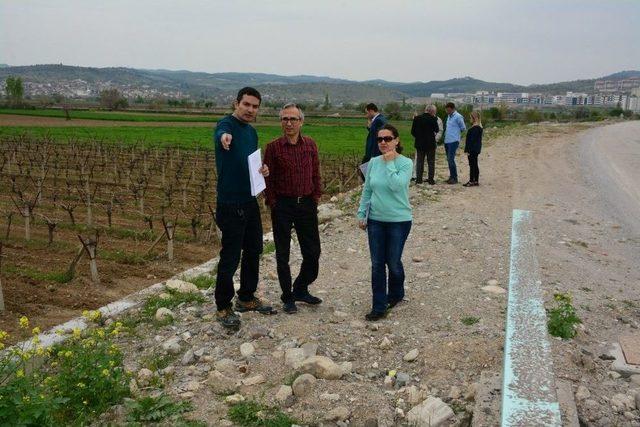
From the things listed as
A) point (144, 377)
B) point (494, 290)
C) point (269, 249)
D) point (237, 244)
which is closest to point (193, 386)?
point (144, 377)

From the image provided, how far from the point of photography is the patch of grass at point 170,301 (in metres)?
5.50

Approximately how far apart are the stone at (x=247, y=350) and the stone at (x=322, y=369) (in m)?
0.59

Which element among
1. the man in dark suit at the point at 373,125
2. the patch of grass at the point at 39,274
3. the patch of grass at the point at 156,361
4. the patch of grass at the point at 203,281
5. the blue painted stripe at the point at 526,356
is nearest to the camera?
the blue painted stripe at the point at 526,356

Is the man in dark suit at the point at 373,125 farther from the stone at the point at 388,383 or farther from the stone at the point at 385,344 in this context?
the stone at the point at 388,383

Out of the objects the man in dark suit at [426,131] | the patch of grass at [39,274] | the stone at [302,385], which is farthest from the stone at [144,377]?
the man in dark suit at [426,131]

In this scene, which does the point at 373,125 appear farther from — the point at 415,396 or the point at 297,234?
the point at 415,396

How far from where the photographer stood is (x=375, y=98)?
15775 cm

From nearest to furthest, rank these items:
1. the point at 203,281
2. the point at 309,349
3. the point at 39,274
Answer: the point at 309,349 → the point at 203,281 → the point at 39,274

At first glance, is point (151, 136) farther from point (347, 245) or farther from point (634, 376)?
point (634, 376)

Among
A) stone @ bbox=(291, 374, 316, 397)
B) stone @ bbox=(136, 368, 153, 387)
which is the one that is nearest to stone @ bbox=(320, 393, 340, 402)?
stone @ bbox=(291, 374, 316, 397)

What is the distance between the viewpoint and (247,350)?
168 inches

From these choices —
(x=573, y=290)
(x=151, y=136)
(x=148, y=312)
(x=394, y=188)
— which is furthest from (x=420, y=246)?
(x=151, y=136)

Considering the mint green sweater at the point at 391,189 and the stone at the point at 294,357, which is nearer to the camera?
the stone at the point at 294,357

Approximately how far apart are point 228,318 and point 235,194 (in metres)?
1.04
